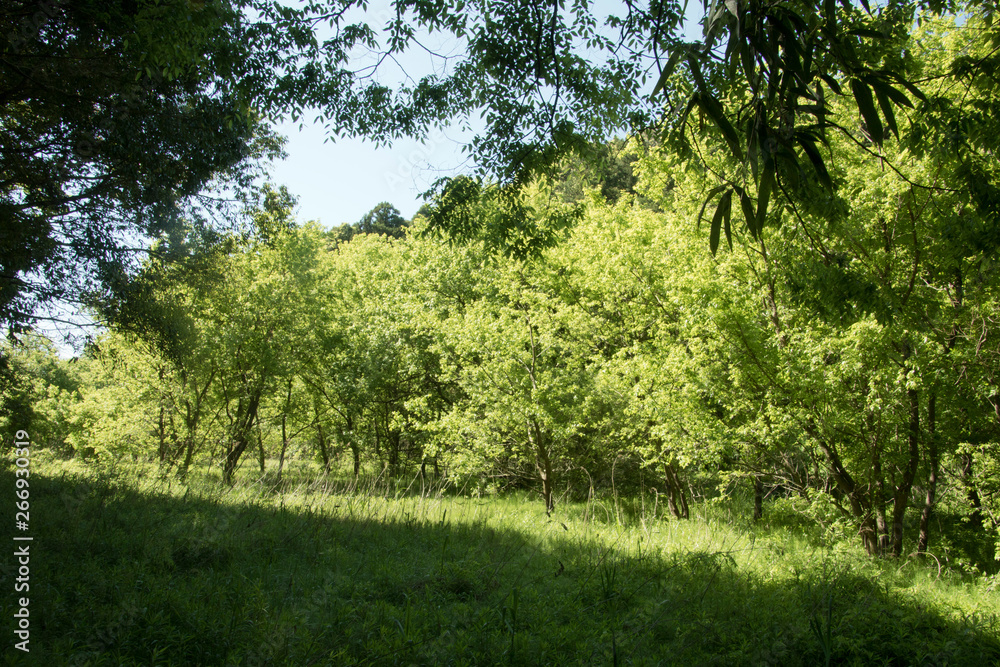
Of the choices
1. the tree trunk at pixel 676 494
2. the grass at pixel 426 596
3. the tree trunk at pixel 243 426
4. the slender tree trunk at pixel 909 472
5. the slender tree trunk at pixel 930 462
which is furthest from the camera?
the tree trunk at pixel 243 426

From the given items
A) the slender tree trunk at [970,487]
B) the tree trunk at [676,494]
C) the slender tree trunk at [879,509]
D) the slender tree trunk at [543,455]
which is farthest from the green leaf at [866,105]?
the tree trunk at [676,494]

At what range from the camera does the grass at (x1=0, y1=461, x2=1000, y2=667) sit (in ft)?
9.98

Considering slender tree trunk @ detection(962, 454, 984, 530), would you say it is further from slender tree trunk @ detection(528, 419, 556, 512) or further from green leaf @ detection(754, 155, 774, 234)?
green leaf @ detection(754, 155, 774, 234)

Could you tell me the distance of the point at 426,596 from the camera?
156 inches

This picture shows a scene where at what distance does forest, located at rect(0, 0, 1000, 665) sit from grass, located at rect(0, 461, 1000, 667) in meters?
0.03

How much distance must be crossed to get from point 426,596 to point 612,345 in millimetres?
10269

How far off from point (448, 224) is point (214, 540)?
3.54m

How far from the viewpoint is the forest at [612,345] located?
313cm

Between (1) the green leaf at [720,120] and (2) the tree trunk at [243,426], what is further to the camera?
(2) the tree trunk at [243,426]

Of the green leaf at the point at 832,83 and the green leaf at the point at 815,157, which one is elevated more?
the green leaf at the point at 832,83

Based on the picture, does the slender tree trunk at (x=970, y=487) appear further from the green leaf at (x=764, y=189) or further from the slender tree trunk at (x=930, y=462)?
the green leaf at (x=764, y=189)

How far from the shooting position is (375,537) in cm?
570

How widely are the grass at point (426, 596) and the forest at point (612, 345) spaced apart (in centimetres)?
3

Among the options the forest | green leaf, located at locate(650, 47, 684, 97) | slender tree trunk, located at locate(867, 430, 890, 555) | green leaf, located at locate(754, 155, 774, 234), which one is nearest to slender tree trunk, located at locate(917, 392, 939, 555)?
the forest
